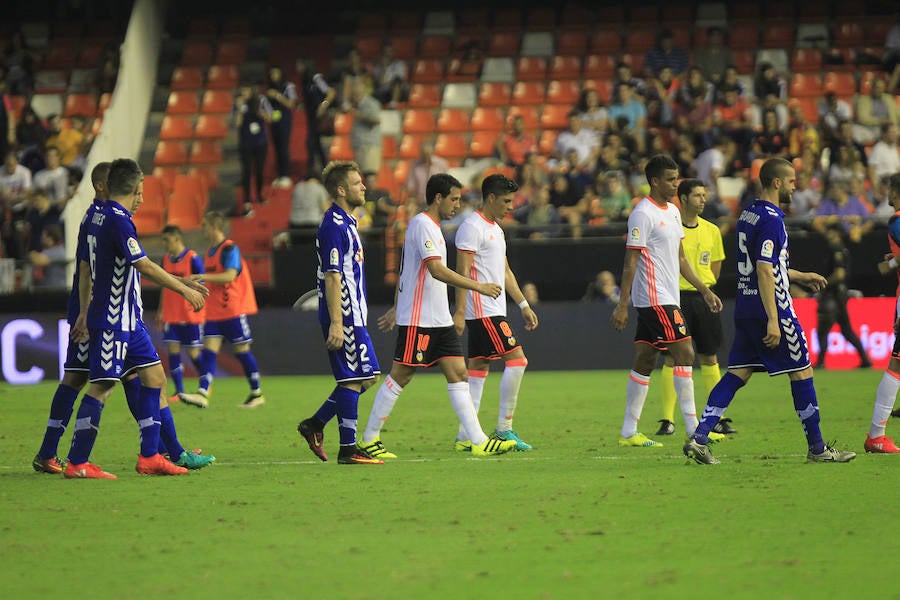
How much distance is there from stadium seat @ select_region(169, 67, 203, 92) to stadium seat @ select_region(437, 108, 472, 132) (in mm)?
5407

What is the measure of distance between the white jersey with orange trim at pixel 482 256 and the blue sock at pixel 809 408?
2.44 m

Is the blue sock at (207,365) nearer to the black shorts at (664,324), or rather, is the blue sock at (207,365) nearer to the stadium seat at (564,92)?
the black shorts at (664,324)

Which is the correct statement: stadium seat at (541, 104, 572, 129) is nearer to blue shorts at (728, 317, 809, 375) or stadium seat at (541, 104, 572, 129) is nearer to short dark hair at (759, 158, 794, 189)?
short dark hair at (759, 158, 794, 189)

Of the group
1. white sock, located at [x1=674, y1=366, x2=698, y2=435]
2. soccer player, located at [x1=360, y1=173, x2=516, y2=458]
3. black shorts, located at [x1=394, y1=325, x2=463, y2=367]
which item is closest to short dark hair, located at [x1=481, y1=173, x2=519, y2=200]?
soccer player, located at [x1=360, y1=173, x2=516, y2=458]

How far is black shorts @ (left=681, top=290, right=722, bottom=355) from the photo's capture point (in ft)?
37.9

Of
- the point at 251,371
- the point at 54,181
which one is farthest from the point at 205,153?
the point at 251,371

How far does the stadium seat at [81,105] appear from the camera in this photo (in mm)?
26906

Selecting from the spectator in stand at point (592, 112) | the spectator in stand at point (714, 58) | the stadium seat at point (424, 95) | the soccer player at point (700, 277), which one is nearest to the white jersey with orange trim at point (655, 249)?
the soccer player at point (700, 277)

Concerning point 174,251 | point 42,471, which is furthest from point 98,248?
point 174,251

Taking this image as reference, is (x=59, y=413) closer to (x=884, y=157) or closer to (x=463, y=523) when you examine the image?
(x=463, y=523)

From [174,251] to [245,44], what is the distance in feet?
46.4

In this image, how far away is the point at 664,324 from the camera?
33.7 feet

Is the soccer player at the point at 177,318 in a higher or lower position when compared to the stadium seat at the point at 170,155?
lower

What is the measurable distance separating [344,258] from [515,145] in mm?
13621
